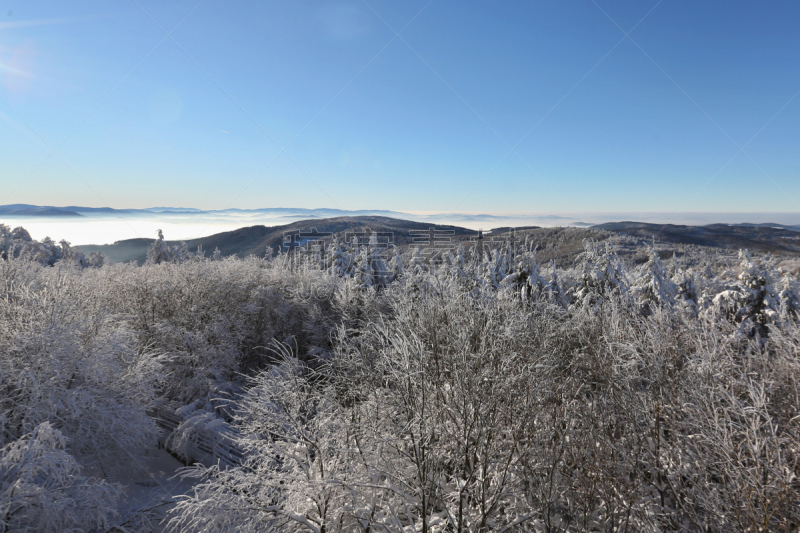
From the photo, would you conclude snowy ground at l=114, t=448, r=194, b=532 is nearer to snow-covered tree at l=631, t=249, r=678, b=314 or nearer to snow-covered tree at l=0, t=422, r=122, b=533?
snow-covered tree at l=0, t=422, r=122, b=533

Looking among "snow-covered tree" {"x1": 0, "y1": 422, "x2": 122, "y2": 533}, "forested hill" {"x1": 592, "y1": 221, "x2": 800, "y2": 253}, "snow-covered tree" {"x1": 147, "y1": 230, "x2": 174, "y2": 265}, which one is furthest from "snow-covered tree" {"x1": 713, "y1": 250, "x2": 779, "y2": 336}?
"forested hill" {"x1": 592, "y1": 221, "x2": 800, "y2": 253}

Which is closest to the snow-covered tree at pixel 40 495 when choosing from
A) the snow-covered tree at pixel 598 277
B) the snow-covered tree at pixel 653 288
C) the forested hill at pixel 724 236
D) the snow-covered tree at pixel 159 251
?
the snow-covered tree at pixel 598 277

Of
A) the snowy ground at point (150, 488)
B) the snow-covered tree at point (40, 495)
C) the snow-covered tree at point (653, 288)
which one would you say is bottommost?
the snowy ground at point (150, 488)

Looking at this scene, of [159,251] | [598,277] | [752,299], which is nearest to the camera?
[752,299]

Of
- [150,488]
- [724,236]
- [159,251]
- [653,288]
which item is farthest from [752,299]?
[724,236]

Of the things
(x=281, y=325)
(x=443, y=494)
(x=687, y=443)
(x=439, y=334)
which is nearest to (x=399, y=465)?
(x=443, y=494)

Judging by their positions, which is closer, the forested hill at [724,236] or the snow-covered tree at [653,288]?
the snow-covered tree at [653,288]

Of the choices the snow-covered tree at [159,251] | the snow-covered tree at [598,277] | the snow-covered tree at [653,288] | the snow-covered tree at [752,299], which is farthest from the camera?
the snow-covered tree at [159,251]

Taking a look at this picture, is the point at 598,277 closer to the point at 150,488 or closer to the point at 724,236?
the point at 150,488

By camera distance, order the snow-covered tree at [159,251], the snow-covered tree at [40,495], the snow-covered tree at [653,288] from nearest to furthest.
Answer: the snow-covered tree at [40,495], the snow-covered tree at [653,288], the snow-covered tree at [159,251]

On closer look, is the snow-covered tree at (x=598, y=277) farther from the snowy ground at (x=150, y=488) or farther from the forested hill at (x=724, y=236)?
the forested hill at (x=724, y=236)

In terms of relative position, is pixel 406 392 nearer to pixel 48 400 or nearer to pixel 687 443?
pixel 687 443

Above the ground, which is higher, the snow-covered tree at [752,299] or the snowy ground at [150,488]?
the snow-covered tree at [752,299]
